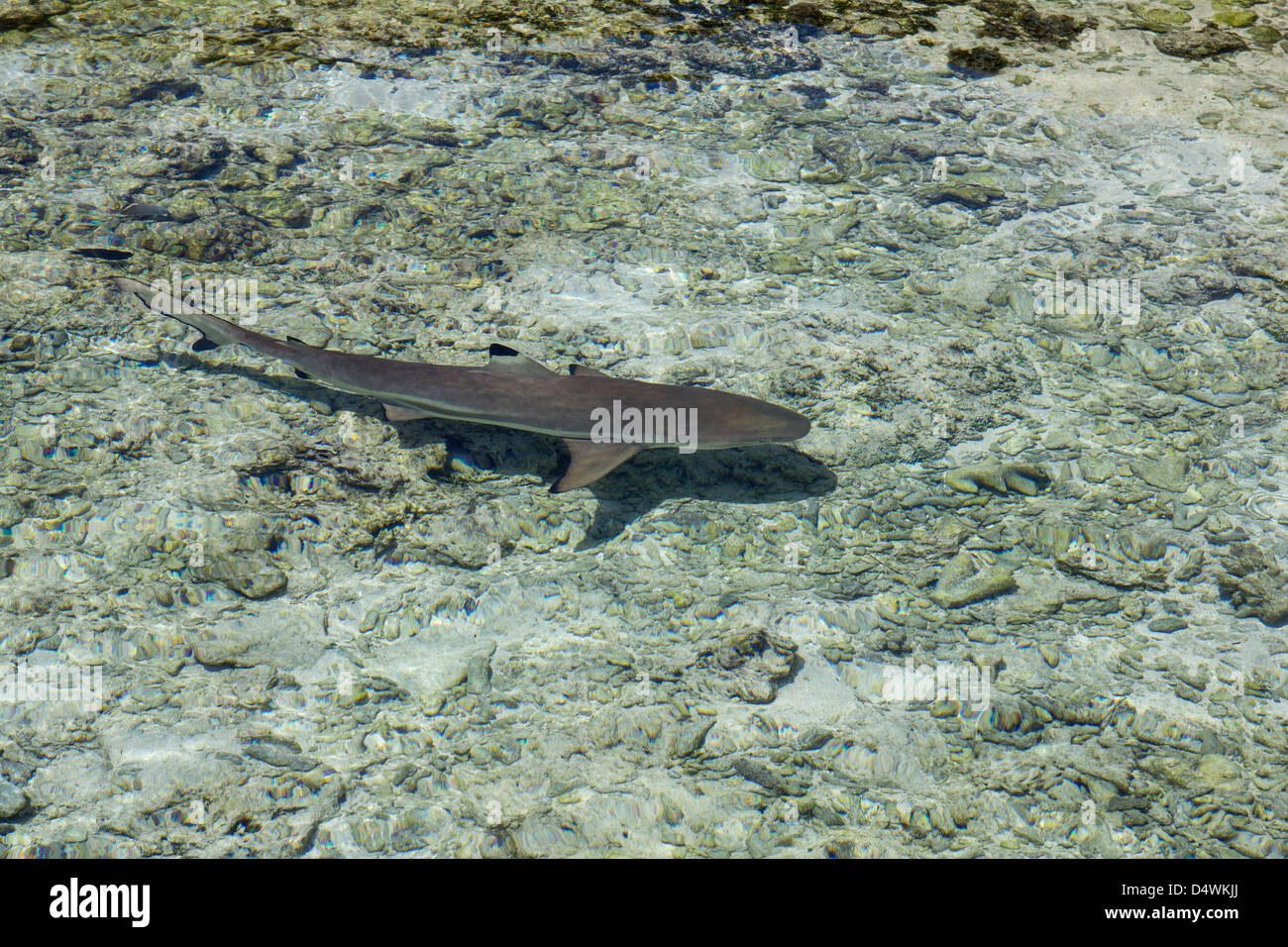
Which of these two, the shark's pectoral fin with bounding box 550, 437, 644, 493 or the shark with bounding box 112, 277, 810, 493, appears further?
the shark with bounding box 112, 277, 810, 493

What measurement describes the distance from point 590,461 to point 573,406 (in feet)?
1.04

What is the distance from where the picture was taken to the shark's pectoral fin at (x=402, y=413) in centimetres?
535

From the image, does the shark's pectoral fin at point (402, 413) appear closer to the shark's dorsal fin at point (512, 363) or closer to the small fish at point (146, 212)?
the shark's dorsal fin at point (512, 363)

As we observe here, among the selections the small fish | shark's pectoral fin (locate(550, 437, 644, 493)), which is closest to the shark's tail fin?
the small fish

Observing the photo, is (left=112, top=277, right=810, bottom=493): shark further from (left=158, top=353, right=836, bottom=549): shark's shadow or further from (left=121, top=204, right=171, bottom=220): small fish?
(left=121, top=204, right=171, bottom=220): small fish

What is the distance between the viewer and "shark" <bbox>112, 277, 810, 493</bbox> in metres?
5.07

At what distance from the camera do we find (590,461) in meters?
5.06

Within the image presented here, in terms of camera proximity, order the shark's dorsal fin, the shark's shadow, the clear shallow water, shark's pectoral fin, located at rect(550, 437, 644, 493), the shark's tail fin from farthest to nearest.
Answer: the shark's tail fin
the shark's shadow
the shark's dorsal fin
shark's pectoral fin, located at rect(550, 437, 644, 493)
the clear shallow water

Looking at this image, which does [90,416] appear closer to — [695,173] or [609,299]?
[609,299]

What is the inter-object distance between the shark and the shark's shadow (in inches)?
14.9

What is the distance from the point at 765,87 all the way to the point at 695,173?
180 centimetres

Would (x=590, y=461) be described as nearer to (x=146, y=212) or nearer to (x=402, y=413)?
(x=402, y=413)

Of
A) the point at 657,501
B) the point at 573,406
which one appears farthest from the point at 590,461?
the point at 657,501

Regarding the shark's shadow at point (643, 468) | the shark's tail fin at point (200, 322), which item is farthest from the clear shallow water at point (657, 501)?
the shark's tail fin at point (200, 322)
